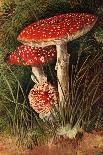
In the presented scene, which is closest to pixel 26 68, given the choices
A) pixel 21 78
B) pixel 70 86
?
pixel 21 78

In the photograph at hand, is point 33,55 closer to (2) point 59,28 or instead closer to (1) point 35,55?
(1) point 35,55

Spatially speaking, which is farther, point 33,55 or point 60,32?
point 33,55

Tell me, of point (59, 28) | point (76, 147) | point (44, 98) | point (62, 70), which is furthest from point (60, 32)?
point (76, 147)

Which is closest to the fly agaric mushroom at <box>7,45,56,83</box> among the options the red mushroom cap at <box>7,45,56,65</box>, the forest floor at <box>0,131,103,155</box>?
the red mushroom cap at <box>7,45,56,65</box>

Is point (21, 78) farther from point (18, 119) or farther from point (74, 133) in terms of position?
point (74, 133)

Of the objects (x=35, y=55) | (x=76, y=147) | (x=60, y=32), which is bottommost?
(x=76, y=147)

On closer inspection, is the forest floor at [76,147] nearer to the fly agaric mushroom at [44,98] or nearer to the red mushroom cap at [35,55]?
the fly agaric mushroom at [44,98]
